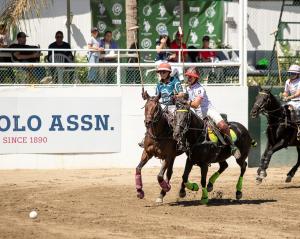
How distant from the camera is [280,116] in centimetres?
2077

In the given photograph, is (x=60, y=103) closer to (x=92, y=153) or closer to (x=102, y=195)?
(x=92, y=153)

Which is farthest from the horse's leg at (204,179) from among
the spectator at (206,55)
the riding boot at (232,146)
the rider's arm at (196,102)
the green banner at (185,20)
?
the green banner at (185,20)

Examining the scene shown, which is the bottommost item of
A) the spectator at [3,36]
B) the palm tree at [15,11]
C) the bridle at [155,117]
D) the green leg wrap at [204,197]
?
the green leg wrap at [204,197]

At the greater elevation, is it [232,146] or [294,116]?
[294,116]

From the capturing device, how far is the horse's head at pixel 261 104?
20.4m

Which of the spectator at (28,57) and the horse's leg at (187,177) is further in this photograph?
the spectator at (28,57)

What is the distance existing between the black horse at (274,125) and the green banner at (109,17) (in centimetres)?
859

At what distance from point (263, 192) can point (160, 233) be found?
5987 millimetres

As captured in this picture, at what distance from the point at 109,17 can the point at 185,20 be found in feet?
7.97

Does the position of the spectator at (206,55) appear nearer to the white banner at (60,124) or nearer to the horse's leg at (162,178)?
the white banner at (60,124)

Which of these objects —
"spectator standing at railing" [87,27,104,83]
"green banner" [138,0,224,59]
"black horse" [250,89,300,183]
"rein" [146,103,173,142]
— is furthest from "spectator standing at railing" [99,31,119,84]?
"rein" [146,103,173,142]

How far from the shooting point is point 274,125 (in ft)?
68.3

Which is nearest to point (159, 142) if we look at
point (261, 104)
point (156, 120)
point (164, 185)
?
point (156, 120)

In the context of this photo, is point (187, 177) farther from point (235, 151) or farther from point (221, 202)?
point (235, 151)
